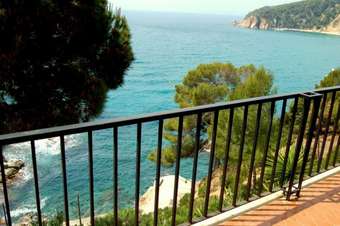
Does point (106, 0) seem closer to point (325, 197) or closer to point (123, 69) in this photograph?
point (123, 69)

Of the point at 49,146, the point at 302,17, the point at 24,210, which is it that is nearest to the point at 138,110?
the point at 49,146

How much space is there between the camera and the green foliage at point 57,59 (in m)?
4.27

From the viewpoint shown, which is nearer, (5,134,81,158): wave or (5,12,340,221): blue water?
(5,12,340,221): blue water

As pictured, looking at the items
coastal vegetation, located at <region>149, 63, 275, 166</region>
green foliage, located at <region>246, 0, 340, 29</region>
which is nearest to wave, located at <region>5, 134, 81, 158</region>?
coastal vegetation, located at <region>149, 63, 275, 166</region>

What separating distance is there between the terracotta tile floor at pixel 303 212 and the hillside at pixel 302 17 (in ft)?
330

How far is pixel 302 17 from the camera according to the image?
347 ft

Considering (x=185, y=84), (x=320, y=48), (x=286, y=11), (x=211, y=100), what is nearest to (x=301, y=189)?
(x=211, y=100)

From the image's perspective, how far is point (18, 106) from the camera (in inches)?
183

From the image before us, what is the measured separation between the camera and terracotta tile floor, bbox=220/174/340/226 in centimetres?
216

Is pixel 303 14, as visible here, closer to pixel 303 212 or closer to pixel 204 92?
pixel 204 92

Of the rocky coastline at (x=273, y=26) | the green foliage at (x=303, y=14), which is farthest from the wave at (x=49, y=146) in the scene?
the green foliage at (x=303, y=14)

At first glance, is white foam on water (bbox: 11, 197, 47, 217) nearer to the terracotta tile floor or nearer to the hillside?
the terracotta tile floor

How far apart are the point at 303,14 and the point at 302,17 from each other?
1.65m

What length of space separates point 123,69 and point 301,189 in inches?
145
